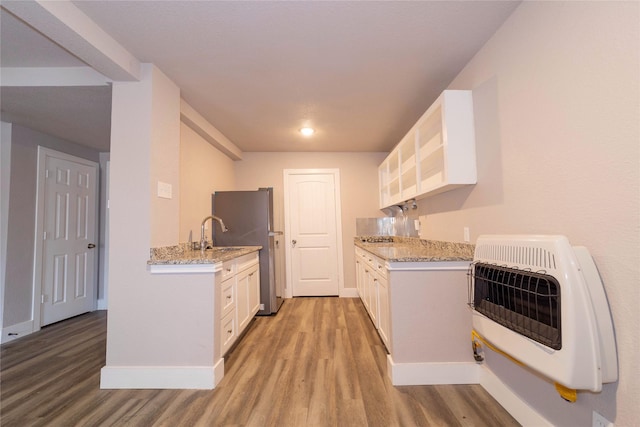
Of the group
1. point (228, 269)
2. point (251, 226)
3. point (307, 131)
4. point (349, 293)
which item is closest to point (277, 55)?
point (307, 131)

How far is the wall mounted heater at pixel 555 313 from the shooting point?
3.30ft

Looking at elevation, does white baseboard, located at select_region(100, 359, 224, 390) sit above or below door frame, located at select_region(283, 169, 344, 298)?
below

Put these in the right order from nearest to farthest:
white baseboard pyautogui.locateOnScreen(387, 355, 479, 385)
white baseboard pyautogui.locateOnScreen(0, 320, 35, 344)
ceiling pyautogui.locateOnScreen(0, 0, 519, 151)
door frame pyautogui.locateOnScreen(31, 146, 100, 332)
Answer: ceiling pyautogui.locateOnScreen(0, 0, 519, 151) < white baseboard pyautogui.locateOnScreen(387, 355, 479, 385) < white baseboard pyautogui.locateOnScreen(0, 320, 35, 344) < door frame pyautogui.locateOnScreen(31, 146, 100, 332)

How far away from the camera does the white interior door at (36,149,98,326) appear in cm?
324

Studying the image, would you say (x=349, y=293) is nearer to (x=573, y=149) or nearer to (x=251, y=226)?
(x=251, y=226)

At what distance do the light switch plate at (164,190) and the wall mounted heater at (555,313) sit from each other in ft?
7.39

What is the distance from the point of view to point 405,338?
1880mm

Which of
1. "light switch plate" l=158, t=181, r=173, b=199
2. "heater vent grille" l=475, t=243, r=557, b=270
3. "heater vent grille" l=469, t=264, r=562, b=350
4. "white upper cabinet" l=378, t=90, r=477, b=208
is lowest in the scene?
"heater vent grille" l=469, t=264, r=562, b=350

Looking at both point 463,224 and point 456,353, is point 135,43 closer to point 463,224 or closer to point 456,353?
point 463,224

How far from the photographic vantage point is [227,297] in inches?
89.0

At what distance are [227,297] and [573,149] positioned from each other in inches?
93.5

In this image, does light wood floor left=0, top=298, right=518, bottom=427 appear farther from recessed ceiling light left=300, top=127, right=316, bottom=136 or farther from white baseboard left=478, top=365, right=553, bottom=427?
recessed ceiling light left=300, top=127, right=316, bottom=136

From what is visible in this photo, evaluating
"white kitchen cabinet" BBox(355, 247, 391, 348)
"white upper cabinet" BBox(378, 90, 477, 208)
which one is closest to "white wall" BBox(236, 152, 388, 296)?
"white kitchen cabinet" BBox(355, 247, 391, 348)

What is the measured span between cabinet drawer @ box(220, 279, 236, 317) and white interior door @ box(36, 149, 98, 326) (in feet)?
8.54
